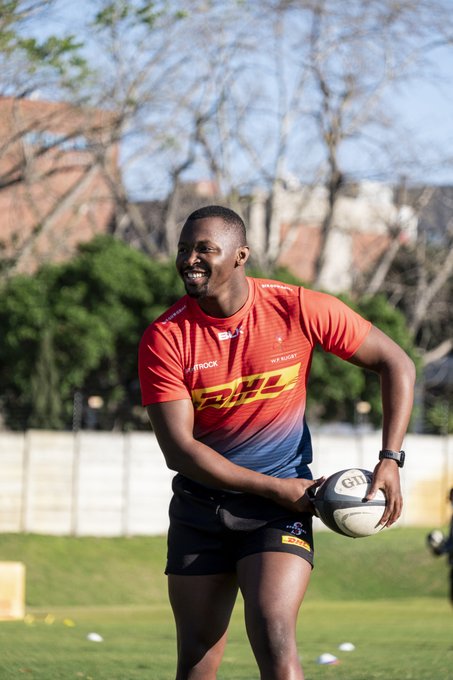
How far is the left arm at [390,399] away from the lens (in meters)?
6.04

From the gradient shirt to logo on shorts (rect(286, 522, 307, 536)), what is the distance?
0.81 ft

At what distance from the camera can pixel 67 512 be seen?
30.2 m

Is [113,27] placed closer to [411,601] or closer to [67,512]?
[67,512]

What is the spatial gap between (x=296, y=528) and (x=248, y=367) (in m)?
0.77

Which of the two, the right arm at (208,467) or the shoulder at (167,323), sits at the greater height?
the shoulder at (167,323)

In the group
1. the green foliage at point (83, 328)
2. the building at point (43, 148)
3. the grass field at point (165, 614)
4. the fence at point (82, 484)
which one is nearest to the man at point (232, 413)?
the grass field at point (165, 614)

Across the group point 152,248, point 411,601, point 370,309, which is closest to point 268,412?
point 411,601

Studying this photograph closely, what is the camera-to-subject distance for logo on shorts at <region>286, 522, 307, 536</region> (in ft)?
19.9

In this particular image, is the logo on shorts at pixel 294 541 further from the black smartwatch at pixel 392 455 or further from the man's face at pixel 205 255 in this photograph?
the man's face at pixel 205 255

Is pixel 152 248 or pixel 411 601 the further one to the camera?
pixel 152 248

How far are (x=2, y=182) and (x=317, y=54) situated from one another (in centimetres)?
1330

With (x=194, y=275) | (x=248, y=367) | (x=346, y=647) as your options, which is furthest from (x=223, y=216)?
(x=346, y=647)

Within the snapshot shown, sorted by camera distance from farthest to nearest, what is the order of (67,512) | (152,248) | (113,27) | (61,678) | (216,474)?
(152,248), (67,512), (113,27), (61,678), (216,474)

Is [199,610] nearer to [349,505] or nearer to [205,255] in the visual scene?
[349,505]
